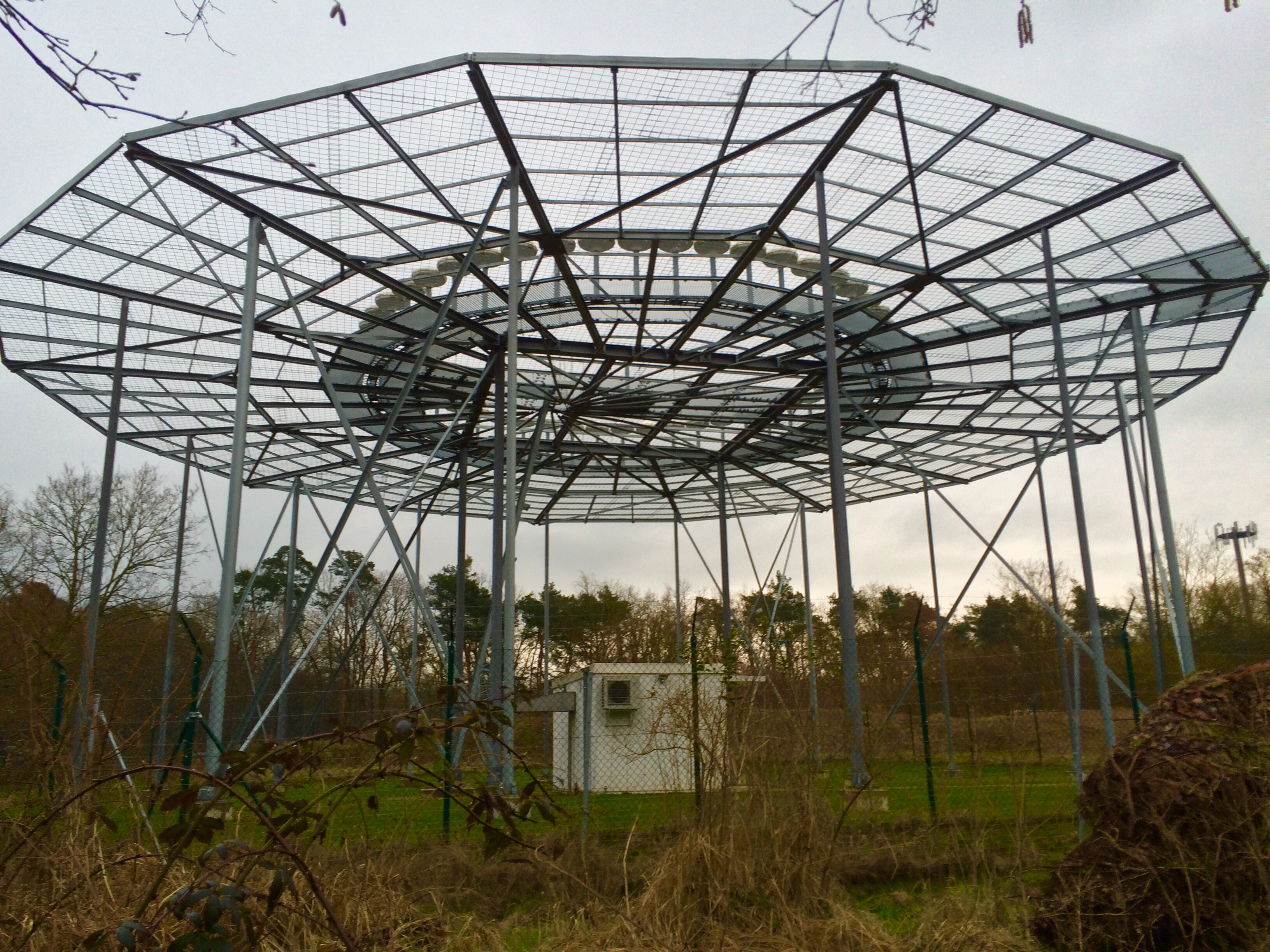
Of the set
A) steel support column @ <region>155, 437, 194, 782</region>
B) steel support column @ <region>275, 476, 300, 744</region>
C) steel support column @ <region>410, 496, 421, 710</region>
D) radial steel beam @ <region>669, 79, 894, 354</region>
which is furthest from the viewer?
steel support column @ <region>410, 496, 421, 710</region>

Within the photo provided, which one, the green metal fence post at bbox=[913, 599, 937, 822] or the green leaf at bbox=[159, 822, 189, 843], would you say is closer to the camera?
the green leaf at bbox=[159, 822, 189, 843]

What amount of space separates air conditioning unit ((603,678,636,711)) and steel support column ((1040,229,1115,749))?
12.3m

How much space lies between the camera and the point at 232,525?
11312mm

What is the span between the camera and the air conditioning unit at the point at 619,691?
2370 centimetres

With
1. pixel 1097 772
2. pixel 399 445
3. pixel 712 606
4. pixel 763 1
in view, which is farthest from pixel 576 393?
pixel 763 1

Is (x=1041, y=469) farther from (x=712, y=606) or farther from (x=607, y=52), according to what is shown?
(x=607, y=52)

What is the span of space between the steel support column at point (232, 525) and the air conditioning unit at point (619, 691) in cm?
1199

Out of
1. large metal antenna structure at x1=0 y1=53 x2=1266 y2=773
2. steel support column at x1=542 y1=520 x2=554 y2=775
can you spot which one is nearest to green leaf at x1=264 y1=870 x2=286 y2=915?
large metal antenna structure at x1=0 y1=53 x2=1266 y2=773

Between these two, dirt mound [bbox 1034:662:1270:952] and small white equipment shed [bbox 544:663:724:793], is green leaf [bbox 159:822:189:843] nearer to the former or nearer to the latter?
dirt mound [bbox 1034:662:1270:952]

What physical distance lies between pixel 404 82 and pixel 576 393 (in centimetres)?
1155

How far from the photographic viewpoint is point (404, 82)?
10734mm

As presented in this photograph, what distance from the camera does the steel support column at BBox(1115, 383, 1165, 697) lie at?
16.4 m

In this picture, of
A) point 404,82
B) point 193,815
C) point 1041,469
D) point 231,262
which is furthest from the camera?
point 1041,469

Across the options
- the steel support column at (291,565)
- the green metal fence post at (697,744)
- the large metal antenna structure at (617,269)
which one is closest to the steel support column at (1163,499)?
the large metal antenna structure at (617,269)
